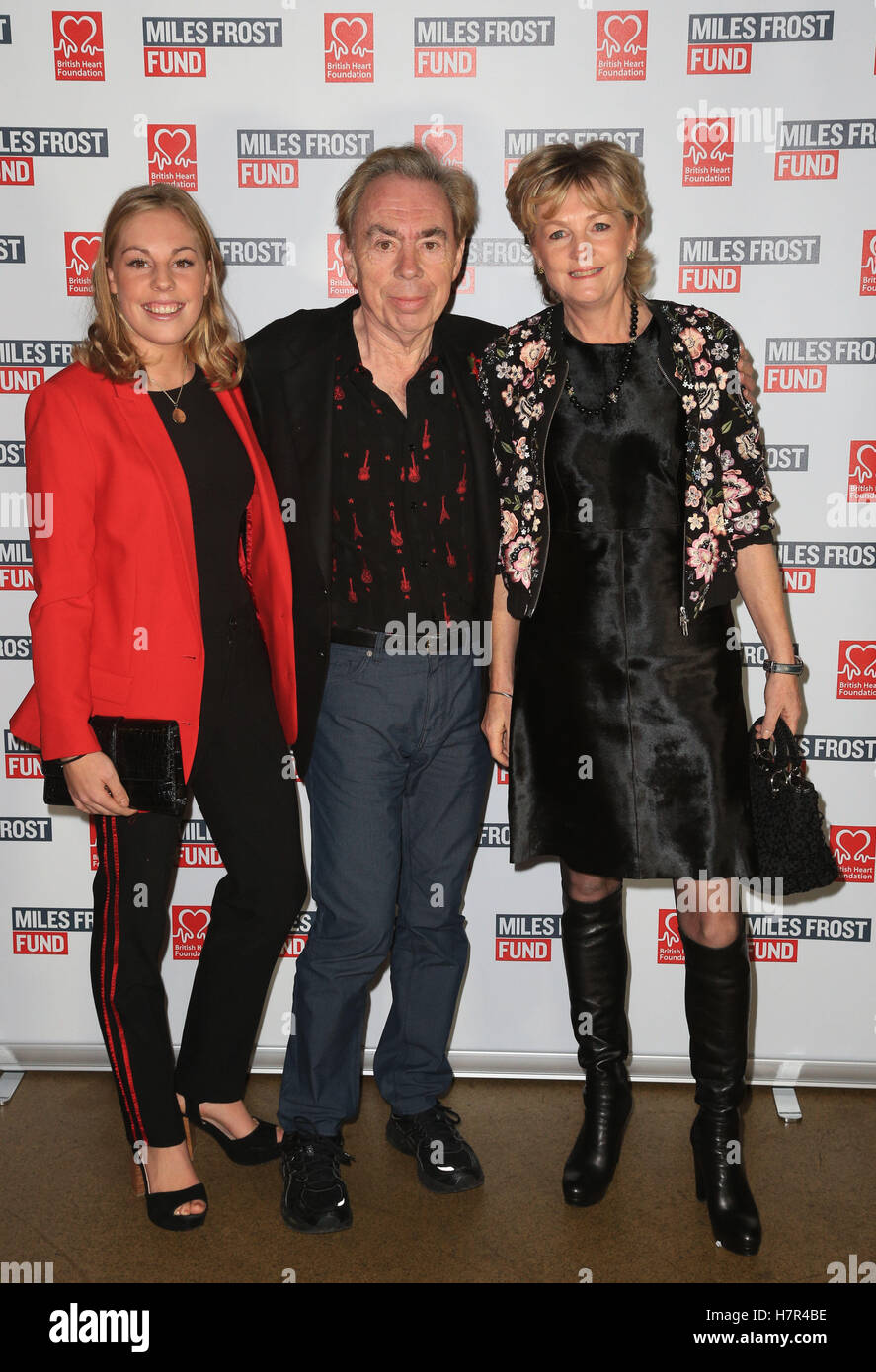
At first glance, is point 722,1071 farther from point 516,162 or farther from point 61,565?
point 516,162

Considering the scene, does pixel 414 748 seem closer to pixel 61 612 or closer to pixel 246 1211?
pixel 61 612

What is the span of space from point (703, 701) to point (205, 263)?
131 centimetres

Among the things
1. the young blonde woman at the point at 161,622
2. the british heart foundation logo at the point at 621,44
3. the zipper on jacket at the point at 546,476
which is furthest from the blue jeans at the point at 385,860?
the british heart foundation logo at the point at 621,44

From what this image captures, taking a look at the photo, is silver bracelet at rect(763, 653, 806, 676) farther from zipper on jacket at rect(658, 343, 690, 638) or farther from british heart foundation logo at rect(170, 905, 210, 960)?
british heart foundation logo at rect(170, 905, 210, 960)

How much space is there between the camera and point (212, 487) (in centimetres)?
233

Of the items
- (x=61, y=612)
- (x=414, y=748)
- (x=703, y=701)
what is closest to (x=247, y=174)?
(x=61, y=612)

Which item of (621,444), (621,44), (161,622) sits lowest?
(161,622)

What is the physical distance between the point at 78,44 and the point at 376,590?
5.02 feet

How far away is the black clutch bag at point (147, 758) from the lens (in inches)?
88.3

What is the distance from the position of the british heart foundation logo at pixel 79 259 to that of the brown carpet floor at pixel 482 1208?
2.05 metres

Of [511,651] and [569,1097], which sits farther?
[569,1097]

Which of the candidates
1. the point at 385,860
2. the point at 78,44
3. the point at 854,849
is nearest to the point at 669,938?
the point at 854,849

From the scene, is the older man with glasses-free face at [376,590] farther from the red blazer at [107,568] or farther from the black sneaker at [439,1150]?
the red blazer at [107,568]

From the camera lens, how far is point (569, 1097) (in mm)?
3070
